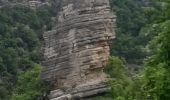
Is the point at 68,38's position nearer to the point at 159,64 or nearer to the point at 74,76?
the point at 74,76

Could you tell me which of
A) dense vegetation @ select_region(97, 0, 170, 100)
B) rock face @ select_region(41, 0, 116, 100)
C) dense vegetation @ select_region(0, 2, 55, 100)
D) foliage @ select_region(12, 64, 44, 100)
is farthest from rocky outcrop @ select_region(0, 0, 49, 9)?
dense vegetation @ select_region(97, 0, 170, 100)

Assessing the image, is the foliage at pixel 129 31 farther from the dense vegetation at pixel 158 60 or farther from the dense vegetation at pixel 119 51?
the dense vegetation at pixel 158 60

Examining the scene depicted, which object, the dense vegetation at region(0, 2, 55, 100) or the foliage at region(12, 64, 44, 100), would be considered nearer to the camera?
the foliage at region(12, 64, 44, 100)

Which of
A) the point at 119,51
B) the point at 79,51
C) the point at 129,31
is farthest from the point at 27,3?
the point at 79,51

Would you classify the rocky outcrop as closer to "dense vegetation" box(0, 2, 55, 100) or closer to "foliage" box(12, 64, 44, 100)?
"dense vegetation" box(0, 2, 55, 100)

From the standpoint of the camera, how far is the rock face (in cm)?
3434

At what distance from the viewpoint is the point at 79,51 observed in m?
34.9

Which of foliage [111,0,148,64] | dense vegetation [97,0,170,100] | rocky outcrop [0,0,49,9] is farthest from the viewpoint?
rocky outcrop [0,0,49,9]

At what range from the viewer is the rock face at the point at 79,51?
34.3 m

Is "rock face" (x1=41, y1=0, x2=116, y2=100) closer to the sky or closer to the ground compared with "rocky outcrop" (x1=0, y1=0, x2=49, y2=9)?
closer to the sky

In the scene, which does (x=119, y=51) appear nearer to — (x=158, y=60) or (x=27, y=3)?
(x=27, y=3)

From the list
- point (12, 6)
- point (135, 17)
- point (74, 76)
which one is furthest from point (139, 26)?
point (74, 76)

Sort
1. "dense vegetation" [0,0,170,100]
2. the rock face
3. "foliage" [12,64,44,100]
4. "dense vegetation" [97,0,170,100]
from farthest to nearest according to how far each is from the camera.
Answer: "foliage" [12,64,44,100]
the rock face
"dense vegetation" [0,0,170,100]
"dense vegetation" [97,0,170,100]

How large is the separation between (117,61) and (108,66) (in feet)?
4.91
